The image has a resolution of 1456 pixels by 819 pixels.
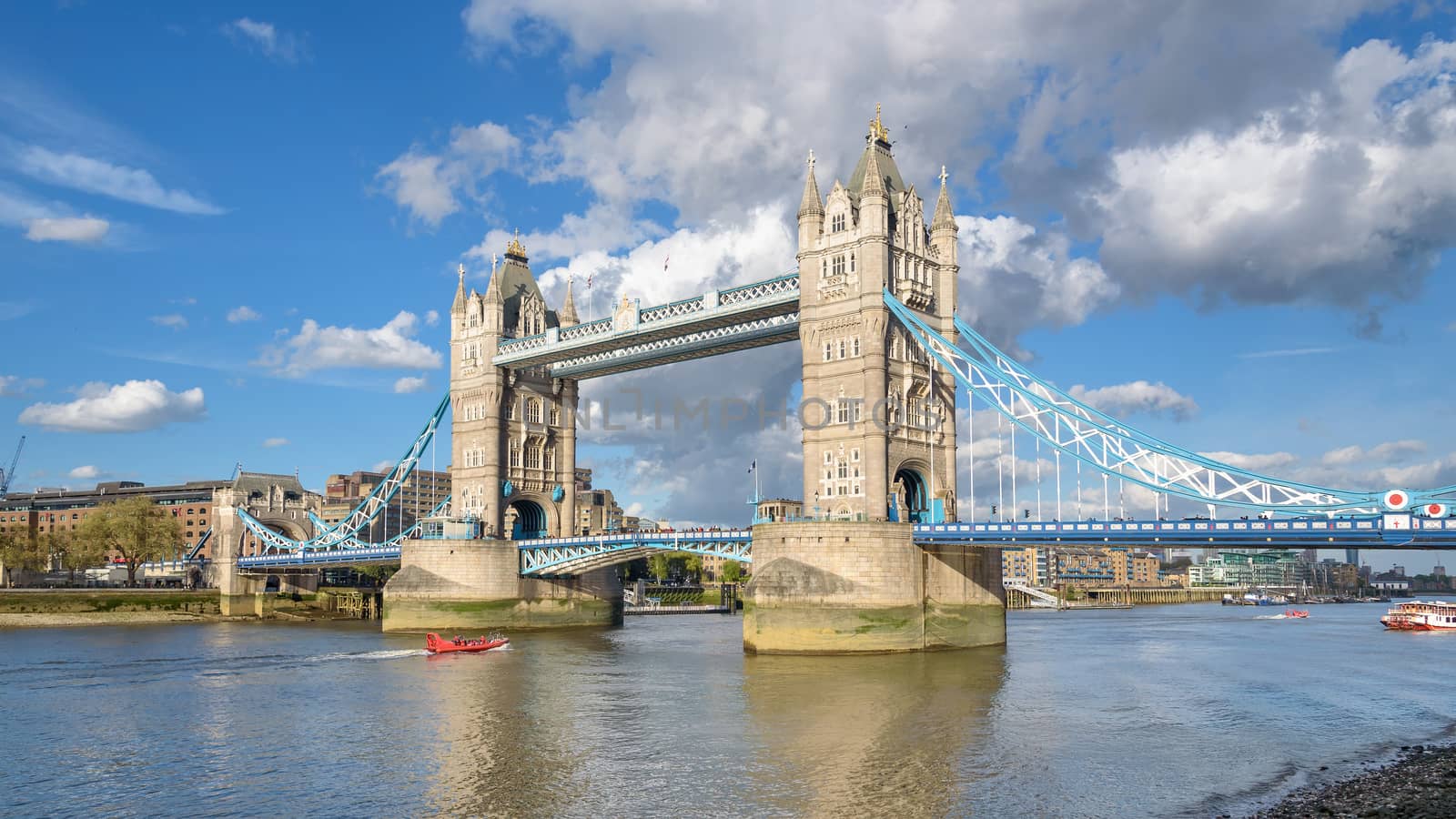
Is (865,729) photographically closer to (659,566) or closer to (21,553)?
(21,553)

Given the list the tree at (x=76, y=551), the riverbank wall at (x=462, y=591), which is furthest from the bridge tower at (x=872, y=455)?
the tree at (x=76, y=551)

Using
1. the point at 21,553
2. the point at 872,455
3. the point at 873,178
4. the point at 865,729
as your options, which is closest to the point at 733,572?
the point at 21,553

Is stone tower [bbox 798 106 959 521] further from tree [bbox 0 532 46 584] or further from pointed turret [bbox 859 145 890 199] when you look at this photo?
tree [bbox 0 532 46 584]

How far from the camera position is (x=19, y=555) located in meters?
124

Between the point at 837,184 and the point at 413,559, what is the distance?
44.0 metres

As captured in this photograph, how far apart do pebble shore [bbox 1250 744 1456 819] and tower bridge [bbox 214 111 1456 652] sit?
19.1 meters

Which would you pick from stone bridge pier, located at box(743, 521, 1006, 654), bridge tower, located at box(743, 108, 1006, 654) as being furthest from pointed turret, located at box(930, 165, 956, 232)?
stone bridge pier, located at box(743, 521, 1006, 654)

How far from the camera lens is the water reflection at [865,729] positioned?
3080cm

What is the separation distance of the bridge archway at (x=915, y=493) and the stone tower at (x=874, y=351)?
0.08m

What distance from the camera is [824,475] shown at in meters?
70.2

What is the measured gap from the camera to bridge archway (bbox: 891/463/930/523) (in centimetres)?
7225

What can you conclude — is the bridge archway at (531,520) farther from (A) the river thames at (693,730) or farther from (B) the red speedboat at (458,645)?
(A) the river thames at (693,730)

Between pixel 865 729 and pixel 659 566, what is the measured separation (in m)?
136

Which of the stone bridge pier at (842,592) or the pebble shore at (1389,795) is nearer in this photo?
the pebble shore at (1389,795)
